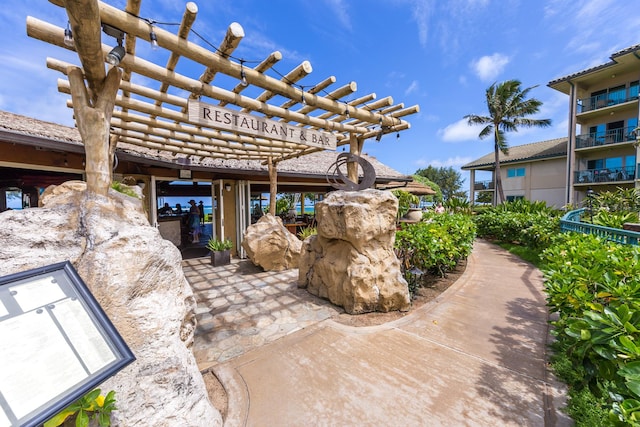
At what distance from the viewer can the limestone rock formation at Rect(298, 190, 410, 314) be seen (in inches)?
171

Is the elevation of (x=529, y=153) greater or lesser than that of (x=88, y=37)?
greater

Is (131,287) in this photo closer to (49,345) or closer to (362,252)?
(49,345)

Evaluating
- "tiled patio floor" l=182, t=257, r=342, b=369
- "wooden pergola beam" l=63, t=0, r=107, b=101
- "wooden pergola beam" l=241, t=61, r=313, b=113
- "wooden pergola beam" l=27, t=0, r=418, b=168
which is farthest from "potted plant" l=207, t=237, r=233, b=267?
"wooden pergola beam" l=63, t=0, r=107, b=101

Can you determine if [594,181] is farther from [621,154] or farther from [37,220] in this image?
[37,220]

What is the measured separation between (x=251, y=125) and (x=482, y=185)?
29806 millimetres

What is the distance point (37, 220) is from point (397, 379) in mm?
3595

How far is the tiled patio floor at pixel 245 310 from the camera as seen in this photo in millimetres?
3544

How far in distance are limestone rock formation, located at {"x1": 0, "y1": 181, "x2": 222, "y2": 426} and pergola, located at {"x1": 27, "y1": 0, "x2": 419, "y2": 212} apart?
0.57 m

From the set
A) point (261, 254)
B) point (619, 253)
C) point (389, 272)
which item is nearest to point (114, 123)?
point (261, 254)

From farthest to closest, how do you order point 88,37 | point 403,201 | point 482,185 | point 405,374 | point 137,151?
point 482,185
point 403,201
point 137,151
point 405,374
point 88,37

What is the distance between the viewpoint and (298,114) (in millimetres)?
4340

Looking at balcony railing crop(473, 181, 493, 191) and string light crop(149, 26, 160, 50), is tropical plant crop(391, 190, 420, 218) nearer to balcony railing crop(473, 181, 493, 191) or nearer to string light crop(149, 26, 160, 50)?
string light crop(149, 26, 160, 50)

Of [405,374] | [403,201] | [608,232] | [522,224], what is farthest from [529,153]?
[405,374]

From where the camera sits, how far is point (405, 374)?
2.87 m
